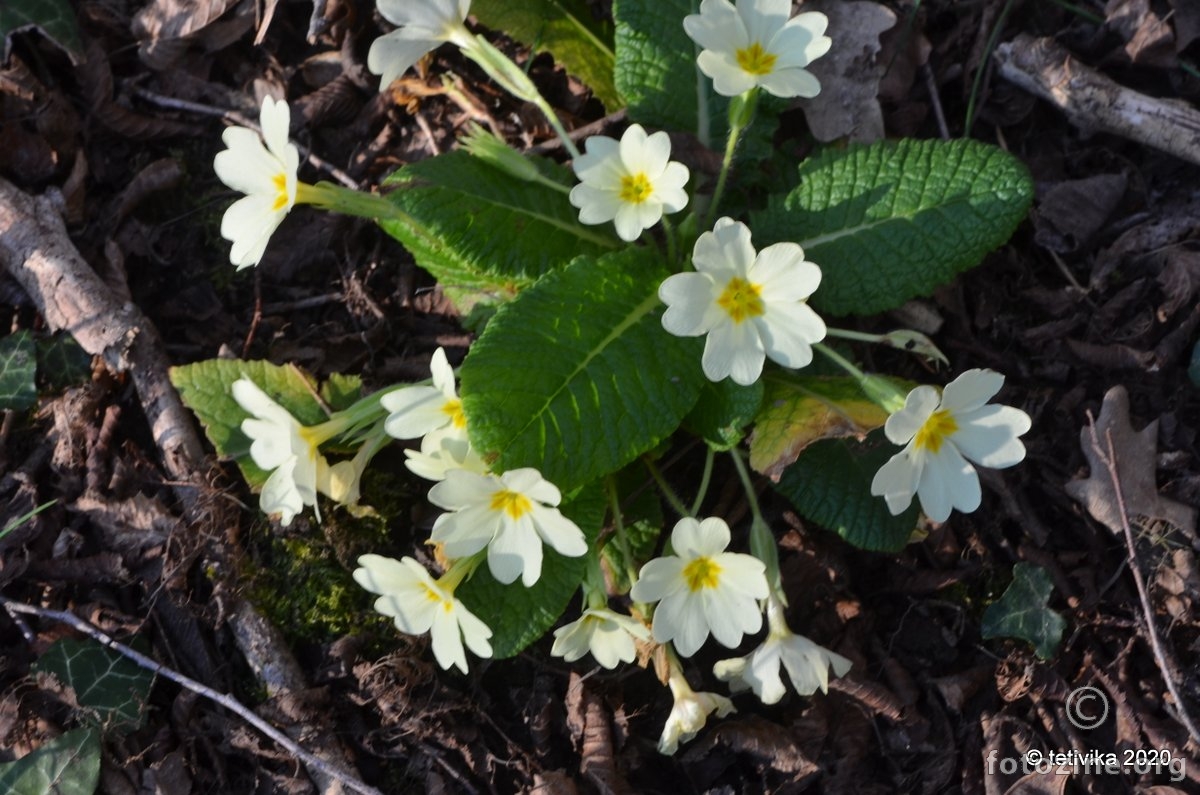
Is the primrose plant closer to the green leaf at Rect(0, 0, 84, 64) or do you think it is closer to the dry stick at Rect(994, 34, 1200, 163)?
the dry stick at Rect(994, 34, 1200, 163)

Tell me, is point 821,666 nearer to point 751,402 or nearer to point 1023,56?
point 751,402

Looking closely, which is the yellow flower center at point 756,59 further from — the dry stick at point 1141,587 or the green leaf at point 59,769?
the green leaf at point 59,769

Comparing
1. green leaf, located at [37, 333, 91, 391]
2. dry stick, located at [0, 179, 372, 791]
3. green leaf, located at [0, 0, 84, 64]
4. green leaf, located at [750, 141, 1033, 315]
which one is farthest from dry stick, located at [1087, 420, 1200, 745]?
green leaf, located at [0, 0, 84, 64]

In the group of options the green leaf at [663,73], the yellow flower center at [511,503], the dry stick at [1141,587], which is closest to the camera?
the yellow flower center at [511,503]

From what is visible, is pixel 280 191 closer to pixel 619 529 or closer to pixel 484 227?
pixel 484 227

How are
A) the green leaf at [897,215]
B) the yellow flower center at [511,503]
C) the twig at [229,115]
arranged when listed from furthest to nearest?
1. the twig at [229,115]
2. the green leaf at [897,215]
3. the yellow flower center at [511,503]

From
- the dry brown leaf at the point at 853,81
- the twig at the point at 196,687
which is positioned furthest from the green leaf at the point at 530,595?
the dry brown leaf at the point at 853,81

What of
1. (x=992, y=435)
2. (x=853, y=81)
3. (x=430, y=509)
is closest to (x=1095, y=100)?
(x=853, y=81)

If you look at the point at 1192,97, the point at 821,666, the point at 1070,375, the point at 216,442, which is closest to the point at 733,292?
the point at 821,666
